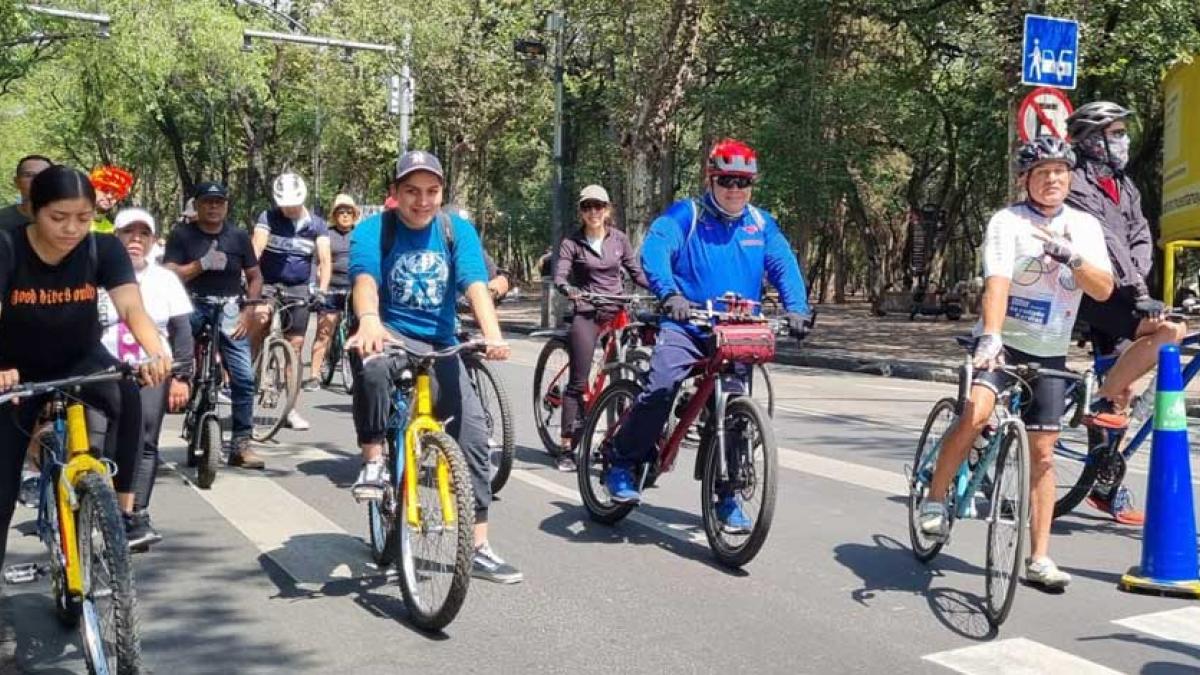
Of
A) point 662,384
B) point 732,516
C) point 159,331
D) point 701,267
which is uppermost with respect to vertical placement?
point 701,267

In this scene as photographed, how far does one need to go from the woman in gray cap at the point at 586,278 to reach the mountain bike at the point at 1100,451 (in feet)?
9.48

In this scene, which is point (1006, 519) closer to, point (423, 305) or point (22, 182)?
point (423, 305)

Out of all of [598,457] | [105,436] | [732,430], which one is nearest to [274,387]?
[598,457]

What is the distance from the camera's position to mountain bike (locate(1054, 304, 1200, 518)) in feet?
20.7

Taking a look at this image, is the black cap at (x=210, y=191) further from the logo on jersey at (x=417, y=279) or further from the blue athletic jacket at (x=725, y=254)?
A: the blue athletic jacket at (x=725, y=254)

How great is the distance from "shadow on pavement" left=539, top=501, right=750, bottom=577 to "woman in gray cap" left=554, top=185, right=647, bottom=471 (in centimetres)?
133

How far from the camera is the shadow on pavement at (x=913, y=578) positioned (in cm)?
489

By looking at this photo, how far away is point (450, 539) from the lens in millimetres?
4621

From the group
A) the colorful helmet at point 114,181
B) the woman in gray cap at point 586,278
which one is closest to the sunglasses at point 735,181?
the woman in gray cap at point 586,278

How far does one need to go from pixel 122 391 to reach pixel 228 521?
7.01ft

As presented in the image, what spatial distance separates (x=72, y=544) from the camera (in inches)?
165

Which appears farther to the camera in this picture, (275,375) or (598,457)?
(275,375)

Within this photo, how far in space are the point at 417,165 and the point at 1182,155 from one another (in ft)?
46.5

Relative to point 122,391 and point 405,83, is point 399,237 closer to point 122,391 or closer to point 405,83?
point 122,391
